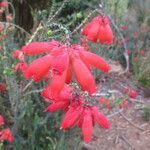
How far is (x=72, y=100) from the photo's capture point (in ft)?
5.08

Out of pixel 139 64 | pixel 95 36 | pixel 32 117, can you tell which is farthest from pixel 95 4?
pixel 95 36

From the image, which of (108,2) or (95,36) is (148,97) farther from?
(95,36)

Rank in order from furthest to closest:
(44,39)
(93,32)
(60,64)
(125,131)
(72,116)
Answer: (125,131) → (44,39) → (93,32) → (72,116) → (60,64)

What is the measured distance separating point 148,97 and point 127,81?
0.35 meters

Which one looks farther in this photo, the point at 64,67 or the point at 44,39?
the point at 44,39

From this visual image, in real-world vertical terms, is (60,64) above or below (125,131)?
above

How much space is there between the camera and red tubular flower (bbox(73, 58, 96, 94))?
117 cm

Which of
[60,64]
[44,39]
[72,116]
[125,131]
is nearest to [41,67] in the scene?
[60,64]

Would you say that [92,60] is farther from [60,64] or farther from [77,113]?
[77,113]

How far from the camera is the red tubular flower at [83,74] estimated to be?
1167 mm

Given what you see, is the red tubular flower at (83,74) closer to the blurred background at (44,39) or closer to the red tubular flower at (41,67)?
the red tubular flower at (41,67)

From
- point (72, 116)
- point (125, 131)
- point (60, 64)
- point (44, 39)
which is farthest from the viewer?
point (125, 131)

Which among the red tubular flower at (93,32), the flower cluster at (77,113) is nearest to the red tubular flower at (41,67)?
the flower cluster at (77,113)

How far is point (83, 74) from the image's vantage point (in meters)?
1.17
